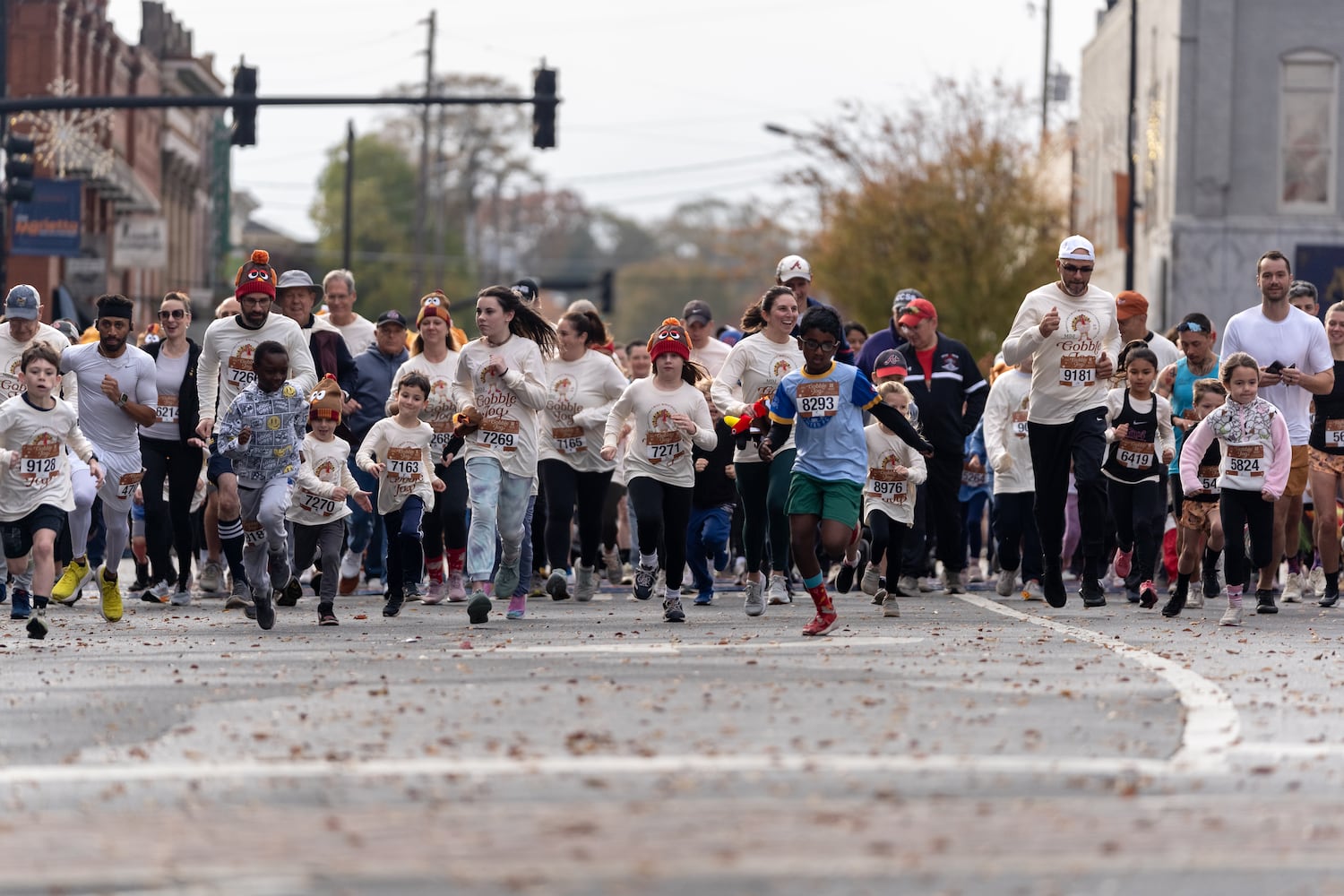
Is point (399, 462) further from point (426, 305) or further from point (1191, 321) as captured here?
point (1191, 321)

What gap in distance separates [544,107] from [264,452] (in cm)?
1535

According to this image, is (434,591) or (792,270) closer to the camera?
(434,591)

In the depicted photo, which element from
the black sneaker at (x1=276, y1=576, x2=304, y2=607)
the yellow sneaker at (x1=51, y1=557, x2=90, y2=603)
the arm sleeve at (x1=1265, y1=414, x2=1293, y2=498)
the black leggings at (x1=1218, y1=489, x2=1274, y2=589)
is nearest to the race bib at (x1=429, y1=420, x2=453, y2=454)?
the black sneaker at (x1=276, y1=576, x2=304, y2=607)

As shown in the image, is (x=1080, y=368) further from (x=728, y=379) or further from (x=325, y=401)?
(x=325, y=401)

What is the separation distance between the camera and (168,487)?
14.9 m

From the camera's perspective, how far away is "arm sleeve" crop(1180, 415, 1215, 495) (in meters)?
13.8

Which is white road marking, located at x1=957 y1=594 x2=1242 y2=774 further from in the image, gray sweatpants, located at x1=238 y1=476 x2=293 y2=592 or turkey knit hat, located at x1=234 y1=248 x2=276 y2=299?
turkey knit hat, located at x1=234 y1=248 x2=276 y2=299

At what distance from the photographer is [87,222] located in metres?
51.8

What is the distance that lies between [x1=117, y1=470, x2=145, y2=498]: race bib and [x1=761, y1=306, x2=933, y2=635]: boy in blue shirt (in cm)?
435

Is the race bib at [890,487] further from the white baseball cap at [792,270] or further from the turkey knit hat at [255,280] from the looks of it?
the turkey knit hat at [255,280]

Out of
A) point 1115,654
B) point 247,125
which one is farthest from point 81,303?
point 1115,654

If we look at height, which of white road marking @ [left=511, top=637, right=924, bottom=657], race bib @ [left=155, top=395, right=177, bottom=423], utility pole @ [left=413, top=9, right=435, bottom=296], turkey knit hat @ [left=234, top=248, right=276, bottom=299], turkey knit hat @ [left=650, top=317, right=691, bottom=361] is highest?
utility pole @ [left=413, top=9, right=435, bottom=296]

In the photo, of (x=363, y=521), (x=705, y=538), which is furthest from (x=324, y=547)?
(x=705, y=538)

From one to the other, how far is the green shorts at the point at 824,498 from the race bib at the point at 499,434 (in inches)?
75.0
